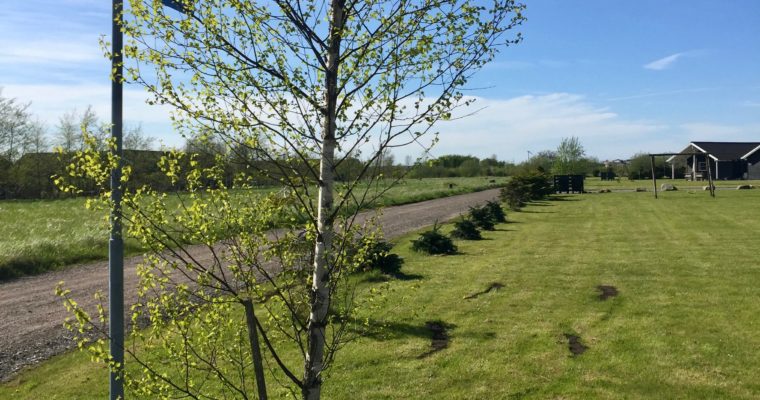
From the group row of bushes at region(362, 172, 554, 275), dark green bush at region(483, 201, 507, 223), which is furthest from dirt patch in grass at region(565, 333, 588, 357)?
dark green bush at region(483, 201, 507, 223)

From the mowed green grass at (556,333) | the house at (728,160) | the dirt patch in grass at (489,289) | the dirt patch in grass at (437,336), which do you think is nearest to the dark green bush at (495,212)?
the mowed green grass at (556,333)

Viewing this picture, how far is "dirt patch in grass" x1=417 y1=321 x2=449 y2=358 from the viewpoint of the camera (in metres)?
8.03

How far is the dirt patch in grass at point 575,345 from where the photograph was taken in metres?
7.83

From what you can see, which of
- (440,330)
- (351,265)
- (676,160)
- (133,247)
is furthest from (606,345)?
(676,160)

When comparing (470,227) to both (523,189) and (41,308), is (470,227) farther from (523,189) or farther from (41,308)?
(523,189)

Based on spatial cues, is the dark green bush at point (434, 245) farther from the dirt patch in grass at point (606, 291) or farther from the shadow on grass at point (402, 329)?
the shadow on grass at point (402, 329)

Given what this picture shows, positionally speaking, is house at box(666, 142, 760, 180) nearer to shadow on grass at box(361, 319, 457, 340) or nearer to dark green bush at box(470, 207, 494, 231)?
dark green bush at box(470, 207, 494, 231)

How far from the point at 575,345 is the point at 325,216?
593 centimetres

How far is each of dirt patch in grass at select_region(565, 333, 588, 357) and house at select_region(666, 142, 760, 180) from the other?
6838 centimetres

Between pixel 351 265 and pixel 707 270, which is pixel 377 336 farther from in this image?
pixel 707 270

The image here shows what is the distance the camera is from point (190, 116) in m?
3.43

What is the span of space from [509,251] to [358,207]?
46.3ft

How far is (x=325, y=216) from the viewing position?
352 cm

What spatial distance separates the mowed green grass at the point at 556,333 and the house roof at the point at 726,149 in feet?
205
